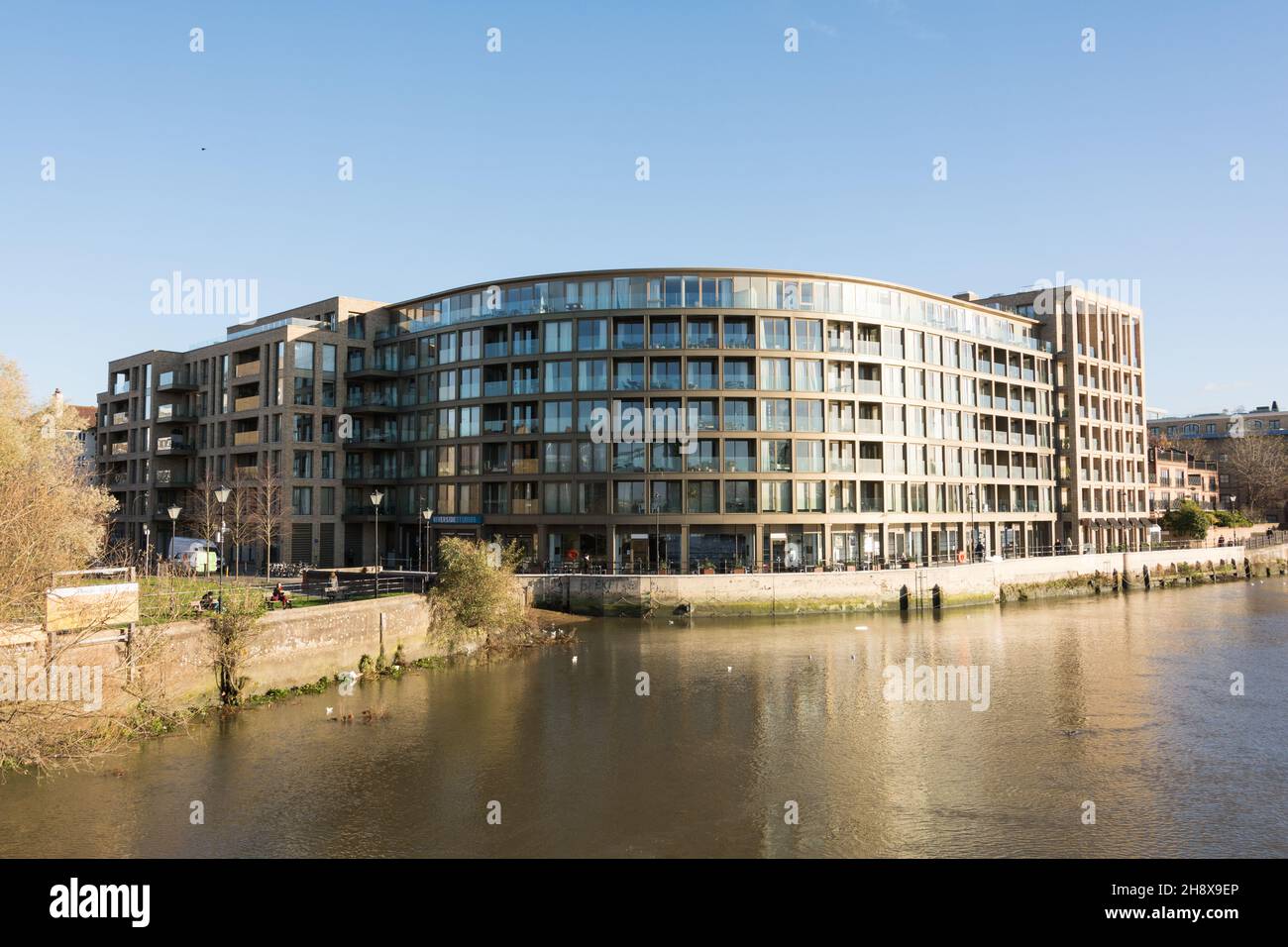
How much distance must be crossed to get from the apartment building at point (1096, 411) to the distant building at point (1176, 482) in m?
8.96

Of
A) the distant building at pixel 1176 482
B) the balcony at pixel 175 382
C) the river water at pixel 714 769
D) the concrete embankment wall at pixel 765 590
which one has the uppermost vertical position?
the balcony at pixel 175 382

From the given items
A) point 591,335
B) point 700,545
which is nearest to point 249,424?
point 591,335

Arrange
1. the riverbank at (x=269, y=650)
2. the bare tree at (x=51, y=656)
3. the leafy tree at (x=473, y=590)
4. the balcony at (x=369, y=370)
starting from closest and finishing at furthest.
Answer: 1. the bare tree at (x=51, y=656)
2. the riverbank at (x=269, y=650)
3. the leafy tree at (x=473, y=590)
4. the balcony at (x=369, y=370)

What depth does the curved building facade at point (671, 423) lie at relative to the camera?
190 ft

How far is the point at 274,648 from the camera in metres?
29.7

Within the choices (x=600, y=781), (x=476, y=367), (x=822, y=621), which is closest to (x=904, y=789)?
(x=600, y=781)

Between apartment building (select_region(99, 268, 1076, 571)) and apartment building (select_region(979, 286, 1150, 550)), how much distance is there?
21.3 ft

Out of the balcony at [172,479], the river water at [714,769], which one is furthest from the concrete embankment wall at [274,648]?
the balcony at [172,479]

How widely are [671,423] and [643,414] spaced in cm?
205

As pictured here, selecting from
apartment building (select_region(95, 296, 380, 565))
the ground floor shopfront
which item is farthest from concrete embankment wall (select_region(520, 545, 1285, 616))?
apartment building (select_region(95, 296, 380, 565))

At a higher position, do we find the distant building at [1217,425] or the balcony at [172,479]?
the distant building at [1217,425]

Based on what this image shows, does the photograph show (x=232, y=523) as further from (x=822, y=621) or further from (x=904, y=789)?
(x=904, y=789)

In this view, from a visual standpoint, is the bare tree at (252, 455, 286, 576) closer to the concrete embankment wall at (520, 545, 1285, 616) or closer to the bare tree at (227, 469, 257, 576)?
the bare tree at (227, 469, 257, 576)

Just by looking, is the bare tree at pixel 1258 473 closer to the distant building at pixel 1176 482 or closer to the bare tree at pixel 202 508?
the distant building at pixel 1176 482
